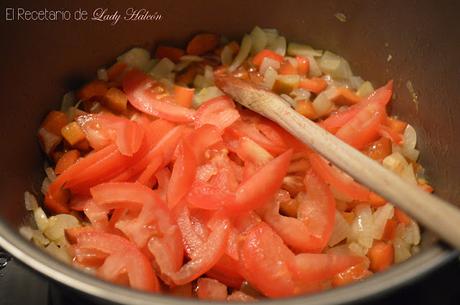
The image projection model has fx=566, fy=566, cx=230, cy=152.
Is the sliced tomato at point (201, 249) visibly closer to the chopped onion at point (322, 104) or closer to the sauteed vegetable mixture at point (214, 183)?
the sauteed vegetable mixture at point (214, 183)

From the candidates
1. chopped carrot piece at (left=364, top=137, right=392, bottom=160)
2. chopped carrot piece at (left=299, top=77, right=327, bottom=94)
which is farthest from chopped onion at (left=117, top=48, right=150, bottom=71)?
chopped carrot piece at (left=364, top=137, right=392, bottom=160)

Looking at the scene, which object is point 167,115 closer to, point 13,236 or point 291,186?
point 291,186

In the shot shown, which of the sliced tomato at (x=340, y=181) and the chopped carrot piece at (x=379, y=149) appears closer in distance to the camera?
the sliced tomato at (x=340, y=181)

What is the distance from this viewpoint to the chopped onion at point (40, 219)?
5.49 feet

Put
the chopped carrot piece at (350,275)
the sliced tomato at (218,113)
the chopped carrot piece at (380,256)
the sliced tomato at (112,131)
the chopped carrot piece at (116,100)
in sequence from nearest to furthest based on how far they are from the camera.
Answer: the chopped carrot piece at (350,275), the chopped carrot piece at (380,256), the sliced tomato at (112,131), the sliced tomato at (218,113), the chopped carrot piece at (116,100)

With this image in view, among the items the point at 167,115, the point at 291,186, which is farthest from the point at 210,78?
the point at 291,186

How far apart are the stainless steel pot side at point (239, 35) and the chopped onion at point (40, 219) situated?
0.04 m

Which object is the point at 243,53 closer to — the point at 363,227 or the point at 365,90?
the point at 365,90

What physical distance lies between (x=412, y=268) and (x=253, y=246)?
48cm

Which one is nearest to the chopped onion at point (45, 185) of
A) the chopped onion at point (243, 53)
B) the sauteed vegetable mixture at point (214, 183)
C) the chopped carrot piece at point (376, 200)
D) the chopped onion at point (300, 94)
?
the sauteed vegetable mixture at point (214, 183)

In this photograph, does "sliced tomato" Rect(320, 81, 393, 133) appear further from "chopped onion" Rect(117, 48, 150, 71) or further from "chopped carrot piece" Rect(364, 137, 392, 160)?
"chopped onion" Rect(117, 48, 150, 71)

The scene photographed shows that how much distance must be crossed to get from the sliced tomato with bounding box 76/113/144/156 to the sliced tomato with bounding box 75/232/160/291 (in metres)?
0.29

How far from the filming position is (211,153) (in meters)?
1.76

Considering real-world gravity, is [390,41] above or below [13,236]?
above
